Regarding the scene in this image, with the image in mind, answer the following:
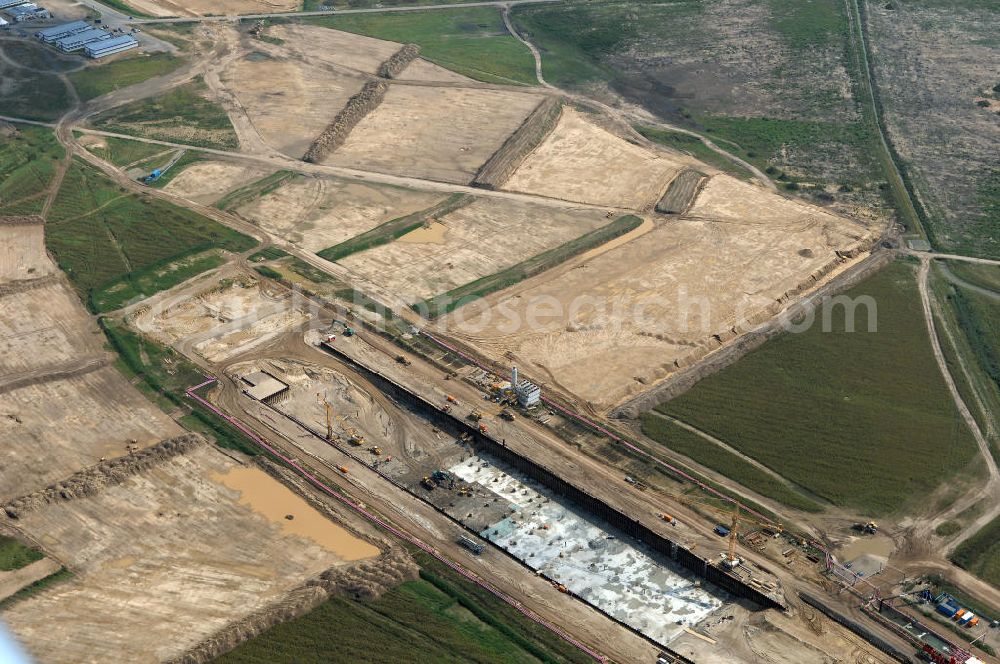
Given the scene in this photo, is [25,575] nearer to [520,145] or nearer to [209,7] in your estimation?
[520,145]

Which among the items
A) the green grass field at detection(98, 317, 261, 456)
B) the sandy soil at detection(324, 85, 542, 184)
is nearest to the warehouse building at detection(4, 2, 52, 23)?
the sandy soil at detection(324, 85, 542, 184)

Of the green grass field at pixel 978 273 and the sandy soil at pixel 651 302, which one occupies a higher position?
the green grass field at pixel 978 273

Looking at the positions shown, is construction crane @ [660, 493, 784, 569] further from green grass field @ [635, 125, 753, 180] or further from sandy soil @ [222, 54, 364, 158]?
sandy soil @ [222, 54, 364, 158]

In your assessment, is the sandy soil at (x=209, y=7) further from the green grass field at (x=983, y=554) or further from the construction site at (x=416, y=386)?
the green grass field at (x=983, y=554)

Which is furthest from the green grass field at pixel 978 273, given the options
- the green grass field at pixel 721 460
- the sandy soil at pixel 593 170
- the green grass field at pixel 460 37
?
the green grass field at pixel 460 37

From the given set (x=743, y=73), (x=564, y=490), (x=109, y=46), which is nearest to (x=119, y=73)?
(x=109, y=46)

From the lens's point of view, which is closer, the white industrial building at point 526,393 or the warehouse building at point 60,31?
the white industrial building at point 526,393
